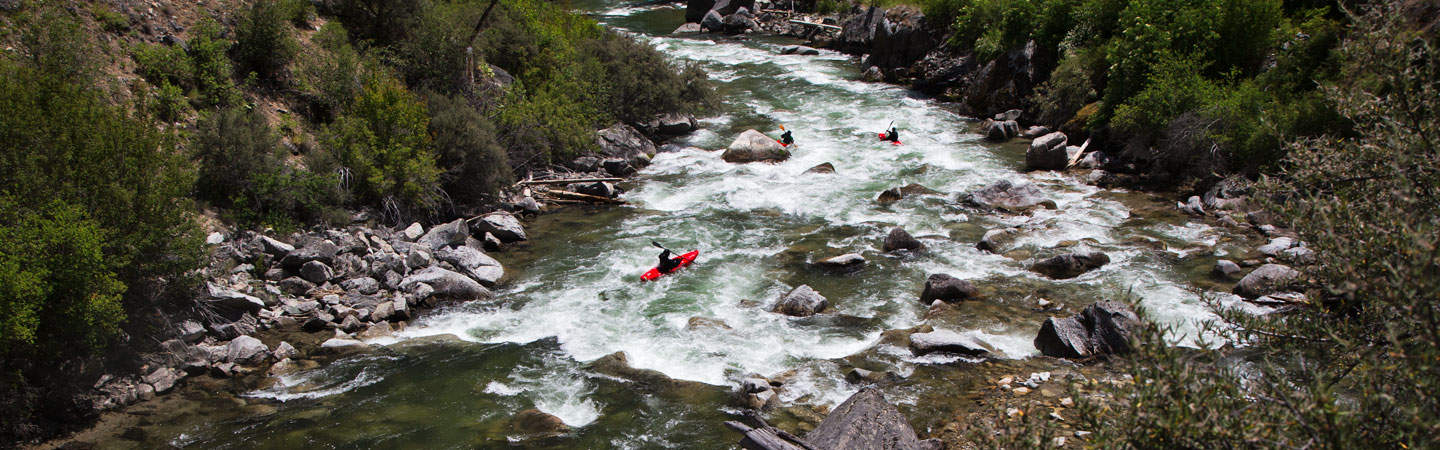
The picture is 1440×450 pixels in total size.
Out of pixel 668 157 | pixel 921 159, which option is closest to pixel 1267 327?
pixel 921 159

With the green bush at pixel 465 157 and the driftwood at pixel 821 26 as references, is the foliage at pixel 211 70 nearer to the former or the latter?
the green bush at pixel 465 157

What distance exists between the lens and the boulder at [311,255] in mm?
13758

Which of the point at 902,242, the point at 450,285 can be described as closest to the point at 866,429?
the point at 902,242

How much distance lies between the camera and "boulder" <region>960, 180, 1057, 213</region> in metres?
18.0

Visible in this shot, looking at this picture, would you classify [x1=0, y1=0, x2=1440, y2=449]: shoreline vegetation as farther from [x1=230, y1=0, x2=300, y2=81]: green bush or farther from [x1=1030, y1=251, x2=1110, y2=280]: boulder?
[x1=1030, y1=251, x2=1110, y2=280]: boulder

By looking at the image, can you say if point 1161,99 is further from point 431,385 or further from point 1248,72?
point 431,385

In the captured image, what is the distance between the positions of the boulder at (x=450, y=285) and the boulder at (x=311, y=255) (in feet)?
4.47

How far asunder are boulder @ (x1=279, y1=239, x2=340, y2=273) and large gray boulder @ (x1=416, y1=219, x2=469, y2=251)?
1.86 m

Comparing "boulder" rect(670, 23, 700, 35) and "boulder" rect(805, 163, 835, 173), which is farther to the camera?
"boulder" rect(670, 23, 700, 35)

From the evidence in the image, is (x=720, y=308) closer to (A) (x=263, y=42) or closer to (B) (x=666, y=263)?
(B) (x=666, y=263)

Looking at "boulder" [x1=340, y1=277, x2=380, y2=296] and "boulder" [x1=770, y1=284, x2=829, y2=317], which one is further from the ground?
"boulder" [x1=770, y1=284, x2=829, y2=317]

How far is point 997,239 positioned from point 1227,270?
391cm

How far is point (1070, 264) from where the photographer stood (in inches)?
560

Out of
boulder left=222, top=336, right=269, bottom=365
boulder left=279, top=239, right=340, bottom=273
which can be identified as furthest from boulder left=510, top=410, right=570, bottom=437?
boulder left=279, top=239, right=340, bottom=273
